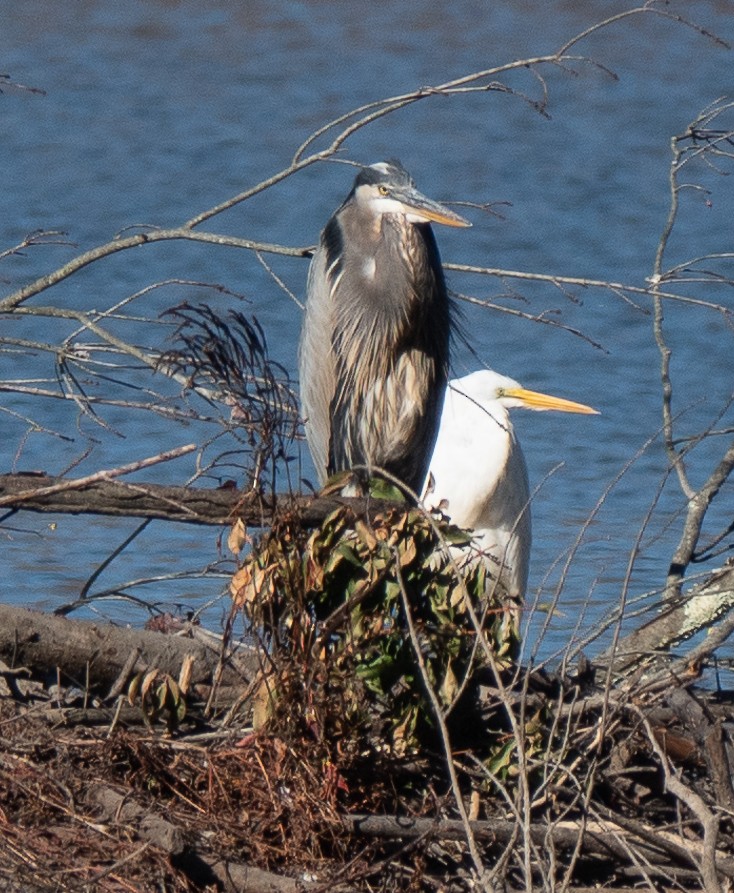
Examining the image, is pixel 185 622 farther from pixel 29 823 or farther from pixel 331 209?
pixel 331 209

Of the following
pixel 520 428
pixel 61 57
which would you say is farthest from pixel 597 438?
pixel 61 57

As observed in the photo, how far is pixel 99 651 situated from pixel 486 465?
2.41 m

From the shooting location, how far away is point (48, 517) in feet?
22.4

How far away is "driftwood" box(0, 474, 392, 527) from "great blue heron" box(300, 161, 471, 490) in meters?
1.53

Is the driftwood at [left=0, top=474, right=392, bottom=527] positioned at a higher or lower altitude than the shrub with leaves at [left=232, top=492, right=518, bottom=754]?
higher

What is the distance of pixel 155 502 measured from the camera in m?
3.45

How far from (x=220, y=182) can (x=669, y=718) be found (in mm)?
6983

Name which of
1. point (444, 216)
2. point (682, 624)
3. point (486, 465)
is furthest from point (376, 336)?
point (682, 624)

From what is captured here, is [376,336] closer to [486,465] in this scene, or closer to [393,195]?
[393,195]

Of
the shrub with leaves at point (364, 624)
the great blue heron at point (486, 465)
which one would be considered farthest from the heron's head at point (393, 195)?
the shrub with leaves at point (364, 624)

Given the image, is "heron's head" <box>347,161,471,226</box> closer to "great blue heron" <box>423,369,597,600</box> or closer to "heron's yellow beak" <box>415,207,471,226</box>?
"heron's yellow beak" <box>415,207,471,226</box>

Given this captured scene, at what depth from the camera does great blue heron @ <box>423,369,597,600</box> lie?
5.84 m

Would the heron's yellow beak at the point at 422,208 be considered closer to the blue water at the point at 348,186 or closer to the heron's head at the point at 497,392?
the blue water at the point at 348,186

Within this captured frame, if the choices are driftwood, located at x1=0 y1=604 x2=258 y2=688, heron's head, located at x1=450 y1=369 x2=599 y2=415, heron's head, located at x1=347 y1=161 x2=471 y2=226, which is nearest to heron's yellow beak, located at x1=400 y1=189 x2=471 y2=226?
heron's head, located at x1=347 y1=161 x2=471 y2=226
